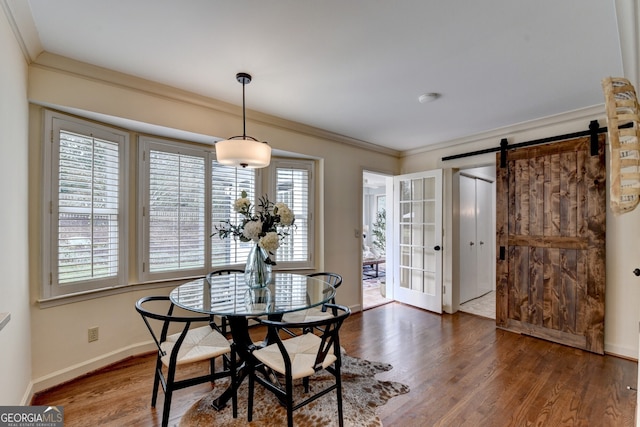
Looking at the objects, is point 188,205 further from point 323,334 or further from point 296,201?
point 323,334

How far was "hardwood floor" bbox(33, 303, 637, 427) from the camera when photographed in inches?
78.9

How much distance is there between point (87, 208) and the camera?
2498mm

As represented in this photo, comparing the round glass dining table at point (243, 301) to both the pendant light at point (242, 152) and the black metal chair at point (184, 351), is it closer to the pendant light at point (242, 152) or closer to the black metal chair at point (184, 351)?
the black metal chair at point (184, 351)

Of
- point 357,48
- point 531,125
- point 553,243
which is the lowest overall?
point 553,243

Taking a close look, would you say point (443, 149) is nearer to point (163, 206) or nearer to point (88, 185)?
point (163, 206)

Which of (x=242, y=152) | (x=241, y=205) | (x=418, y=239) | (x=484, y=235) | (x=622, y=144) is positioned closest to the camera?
(x=622, y=144)

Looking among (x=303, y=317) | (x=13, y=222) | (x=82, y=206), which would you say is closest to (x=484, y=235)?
(x=303, y=317)

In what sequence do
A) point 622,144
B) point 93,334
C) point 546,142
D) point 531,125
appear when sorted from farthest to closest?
point 531,125 < point 546,142 < point 93,334 < point 622,144

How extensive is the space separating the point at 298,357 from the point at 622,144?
183cm

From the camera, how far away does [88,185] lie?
251 cm

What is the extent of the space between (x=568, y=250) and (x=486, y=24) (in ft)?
8.54

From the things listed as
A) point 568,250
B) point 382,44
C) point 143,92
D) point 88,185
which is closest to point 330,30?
point 382,44

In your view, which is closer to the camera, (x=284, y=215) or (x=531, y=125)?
(x=284, y=215)

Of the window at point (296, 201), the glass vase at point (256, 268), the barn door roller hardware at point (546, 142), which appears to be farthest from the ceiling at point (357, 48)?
the glass vase at point (256, 268)
